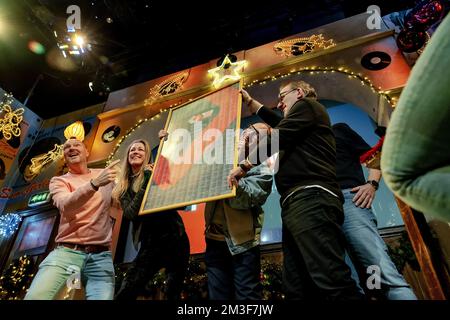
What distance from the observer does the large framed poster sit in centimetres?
260

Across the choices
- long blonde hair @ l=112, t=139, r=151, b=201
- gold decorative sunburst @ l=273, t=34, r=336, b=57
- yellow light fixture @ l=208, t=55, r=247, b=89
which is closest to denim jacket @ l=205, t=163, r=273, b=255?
long blonde hair @ l=112, t=139, r=151, b=201

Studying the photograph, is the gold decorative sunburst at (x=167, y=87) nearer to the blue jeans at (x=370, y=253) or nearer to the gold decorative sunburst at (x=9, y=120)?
the gold decorative sunburst at (x=9, y=120)

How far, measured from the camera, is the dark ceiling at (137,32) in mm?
6477

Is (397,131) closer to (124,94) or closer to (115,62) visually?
(124,94)

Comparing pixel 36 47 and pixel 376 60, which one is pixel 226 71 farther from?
pixel 36 47

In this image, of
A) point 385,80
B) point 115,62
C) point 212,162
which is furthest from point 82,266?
point 115,62

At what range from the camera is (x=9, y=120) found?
21.4 feet

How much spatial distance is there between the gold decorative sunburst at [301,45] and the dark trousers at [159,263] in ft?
12.1

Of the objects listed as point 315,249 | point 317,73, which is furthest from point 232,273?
point 317,73

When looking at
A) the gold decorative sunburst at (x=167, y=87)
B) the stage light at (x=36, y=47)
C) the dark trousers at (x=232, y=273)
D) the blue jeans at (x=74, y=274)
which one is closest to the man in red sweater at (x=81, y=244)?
the blue jeans at (x=74, y=274)

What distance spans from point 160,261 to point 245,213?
93 centimetres

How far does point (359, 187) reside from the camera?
102 inches

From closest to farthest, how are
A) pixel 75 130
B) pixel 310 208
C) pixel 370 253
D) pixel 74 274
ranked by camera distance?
pixel 310 208, pixel 370 253, pixel 74 274, pixel 75 130

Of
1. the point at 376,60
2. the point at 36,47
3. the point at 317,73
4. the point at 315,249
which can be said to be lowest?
the point at 315,249
